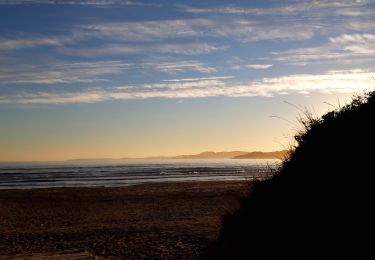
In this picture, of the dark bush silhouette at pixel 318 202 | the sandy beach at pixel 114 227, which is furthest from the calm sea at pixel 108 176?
the sandy beach at pixel 114 227

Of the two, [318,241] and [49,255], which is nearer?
[318,241]

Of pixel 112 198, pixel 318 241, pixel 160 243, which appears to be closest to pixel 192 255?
pixel 160 243

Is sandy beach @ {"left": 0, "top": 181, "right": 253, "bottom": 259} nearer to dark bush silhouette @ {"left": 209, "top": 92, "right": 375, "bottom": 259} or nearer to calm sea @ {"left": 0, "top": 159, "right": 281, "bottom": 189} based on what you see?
dark bush silhouette @ {"left": 209, "top": 92, "right": 375, "bottom": 259}

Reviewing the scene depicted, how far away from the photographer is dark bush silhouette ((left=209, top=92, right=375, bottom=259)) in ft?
17.7

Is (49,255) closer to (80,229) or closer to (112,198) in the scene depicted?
(80,229)

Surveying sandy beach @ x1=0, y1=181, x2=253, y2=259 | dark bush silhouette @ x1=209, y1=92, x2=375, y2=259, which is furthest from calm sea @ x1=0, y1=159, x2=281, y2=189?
sandy beach @ x1=0, y1=181, x2=253, y2=259

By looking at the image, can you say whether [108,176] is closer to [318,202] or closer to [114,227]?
[114,227]

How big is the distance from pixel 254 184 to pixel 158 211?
13047 millimetres

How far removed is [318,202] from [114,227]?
11.4 m

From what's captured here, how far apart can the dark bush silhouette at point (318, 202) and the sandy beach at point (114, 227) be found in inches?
55.9

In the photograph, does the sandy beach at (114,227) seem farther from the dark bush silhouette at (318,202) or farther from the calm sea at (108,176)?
the calm sea at (108,176)

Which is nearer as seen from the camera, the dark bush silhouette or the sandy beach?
the dark bush silhouette

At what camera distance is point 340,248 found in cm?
527

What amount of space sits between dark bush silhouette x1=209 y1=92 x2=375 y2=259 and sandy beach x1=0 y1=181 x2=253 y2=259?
4.66 feet
